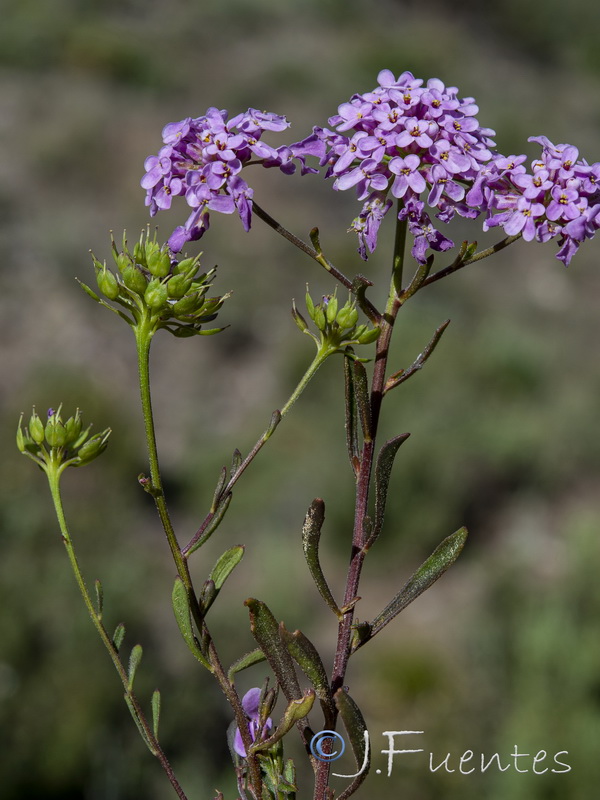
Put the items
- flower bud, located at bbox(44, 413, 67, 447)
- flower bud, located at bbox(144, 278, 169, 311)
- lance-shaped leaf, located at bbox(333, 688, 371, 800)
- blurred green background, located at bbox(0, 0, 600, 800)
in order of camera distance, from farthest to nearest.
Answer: blurred green background, located at bbox(0, 0, 600, 800), flower bud, located at bbox(44, 413, 67, 447), flower bud, located at bbox(144, 278, 169, 311), lance-shaped leaf, located at bbox(333, 688, 371, 800)

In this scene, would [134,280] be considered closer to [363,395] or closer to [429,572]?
[363,395]

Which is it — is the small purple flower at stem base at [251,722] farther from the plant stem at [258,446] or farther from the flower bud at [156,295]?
the flower bud at [156,295]

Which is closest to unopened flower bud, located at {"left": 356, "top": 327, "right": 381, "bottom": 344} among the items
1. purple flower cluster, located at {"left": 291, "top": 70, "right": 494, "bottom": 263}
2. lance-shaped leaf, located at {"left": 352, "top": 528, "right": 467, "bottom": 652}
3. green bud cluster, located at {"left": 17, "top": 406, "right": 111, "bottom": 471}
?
purple flower cluster, located at {"left": 291, "top": 70, "right": 494, "bottom": 263}

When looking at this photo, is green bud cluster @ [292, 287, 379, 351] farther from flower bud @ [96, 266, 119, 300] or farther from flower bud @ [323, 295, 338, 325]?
flower bud @ [96, 266, 119, 300]

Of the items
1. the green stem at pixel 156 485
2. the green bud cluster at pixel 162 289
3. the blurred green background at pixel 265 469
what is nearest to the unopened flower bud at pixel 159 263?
the green bud cluster at pixel 162 289

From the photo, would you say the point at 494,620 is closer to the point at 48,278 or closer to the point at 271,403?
the point at 271,403

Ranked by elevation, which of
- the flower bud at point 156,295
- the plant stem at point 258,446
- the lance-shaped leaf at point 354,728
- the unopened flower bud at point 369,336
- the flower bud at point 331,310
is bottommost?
the lance-shaped leaf at point 354,728

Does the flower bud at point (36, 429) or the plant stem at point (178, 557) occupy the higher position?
the flower bud at point (36, 429)

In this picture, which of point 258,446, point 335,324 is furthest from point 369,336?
point 258,446

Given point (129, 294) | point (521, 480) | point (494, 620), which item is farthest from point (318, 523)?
point (521, 480)
